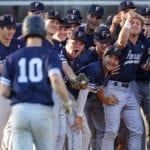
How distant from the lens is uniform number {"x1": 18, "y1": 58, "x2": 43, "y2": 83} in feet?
18.7

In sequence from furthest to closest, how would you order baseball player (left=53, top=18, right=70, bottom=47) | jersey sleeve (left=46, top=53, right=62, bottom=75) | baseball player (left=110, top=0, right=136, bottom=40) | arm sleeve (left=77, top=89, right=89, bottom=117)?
1. baseball player (left=110, top=0, right=136, bottom=40)
2. baseball player (left=53, top=18, right=70, bottom=47)
3. arm sleeve (left=77, top=89, right=89, bottom=117)
4. jersey sleeve (left=46, top=53, right=62, bottom=75)

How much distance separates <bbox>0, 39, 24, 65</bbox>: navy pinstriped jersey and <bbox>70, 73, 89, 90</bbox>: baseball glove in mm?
776

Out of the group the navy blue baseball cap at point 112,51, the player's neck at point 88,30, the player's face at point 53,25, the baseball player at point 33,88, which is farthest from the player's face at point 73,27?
the baseball player at point 33,88

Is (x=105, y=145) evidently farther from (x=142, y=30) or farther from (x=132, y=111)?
(x=142, y=30)

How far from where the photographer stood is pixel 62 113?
23.6 ft

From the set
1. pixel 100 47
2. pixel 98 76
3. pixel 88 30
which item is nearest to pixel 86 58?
pixel 100 47

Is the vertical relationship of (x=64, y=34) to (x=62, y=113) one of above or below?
above

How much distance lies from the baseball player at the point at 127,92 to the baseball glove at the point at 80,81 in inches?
26.2

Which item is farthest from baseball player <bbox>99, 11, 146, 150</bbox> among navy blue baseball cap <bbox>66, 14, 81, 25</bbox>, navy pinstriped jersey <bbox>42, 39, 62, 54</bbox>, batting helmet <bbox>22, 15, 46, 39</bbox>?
batting helmet <bbox>22, 15, 46, 39</bbox>

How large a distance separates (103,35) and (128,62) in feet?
1.41

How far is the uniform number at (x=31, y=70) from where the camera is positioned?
18.7ft

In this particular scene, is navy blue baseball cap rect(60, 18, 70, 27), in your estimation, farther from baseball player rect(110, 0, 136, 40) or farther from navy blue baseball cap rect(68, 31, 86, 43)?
baseball player rect(110, 0, 136, 40)

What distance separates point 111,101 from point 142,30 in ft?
3.21

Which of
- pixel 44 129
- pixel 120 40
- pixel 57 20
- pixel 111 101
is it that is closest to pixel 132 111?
pixel 111 101
